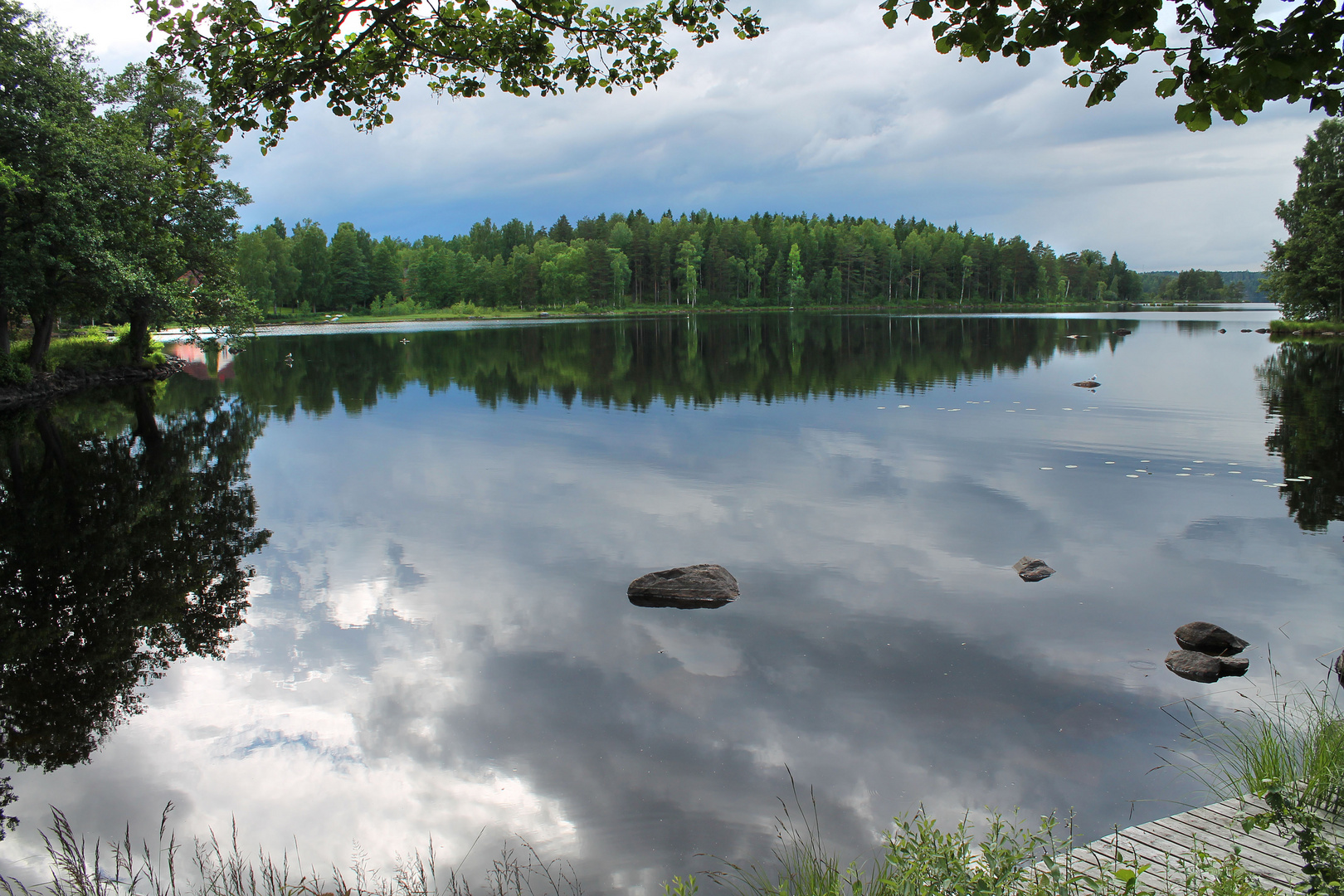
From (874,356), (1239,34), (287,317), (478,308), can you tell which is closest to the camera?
(1239,34)

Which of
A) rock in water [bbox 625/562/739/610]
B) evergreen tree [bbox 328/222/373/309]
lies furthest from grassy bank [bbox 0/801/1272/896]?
evergreen tree [bbox 328/222/373/309]

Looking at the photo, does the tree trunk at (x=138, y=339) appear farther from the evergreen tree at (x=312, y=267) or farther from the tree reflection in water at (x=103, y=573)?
the evergreen tree at (x=312, y=267)

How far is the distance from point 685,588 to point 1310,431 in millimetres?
22800

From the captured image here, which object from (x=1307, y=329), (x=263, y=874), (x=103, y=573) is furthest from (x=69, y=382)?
(x=1307, y=329)

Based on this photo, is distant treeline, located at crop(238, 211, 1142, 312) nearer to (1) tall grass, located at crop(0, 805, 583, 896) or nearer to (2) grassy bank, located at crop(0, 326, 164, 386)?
(2) grassy bank, located at crop(0, 326, 164, 386)

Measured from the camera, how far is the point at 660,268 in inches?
5930

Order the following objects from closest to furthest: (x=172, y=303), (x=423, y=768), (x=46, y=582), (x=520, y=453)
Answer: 1. (x=423, y=768)
2. (x=46, y=582)
3. (x=520, y=453)
4. (x=172, y=303)

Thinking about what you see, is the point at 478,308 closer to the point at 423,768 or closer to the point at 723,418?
the point at 723,418

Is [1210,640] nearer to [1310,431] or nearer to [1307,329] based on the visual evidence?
[1310,431]

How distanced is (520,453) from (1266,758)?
64.1ft

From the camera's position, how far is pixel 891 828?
22.4 ft

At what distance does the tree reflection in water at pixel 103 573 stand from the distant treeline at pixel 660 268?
11859 centimetres

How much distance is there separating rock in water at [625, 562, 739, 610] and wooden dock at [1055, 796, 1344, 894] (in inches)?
260

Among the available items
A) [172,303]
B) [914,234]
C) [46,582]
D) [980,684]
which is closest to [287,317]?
[172,303]
